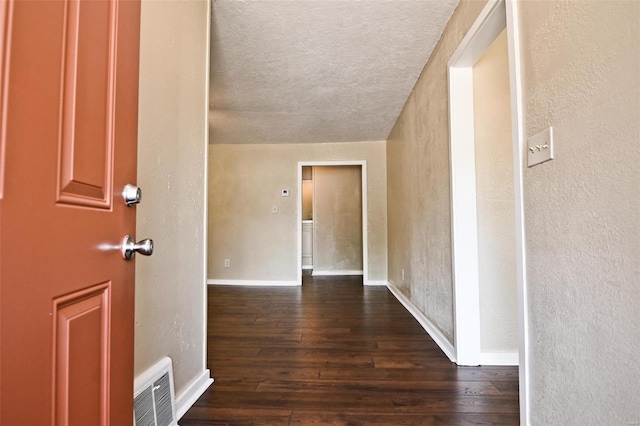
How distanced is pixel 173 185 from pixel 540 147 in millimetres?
1432

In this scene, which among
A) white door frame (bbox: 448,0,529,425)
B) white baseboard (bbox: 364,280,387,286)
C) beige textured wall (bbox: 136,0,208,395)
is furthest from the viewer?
white baseboard (bbox: 364,280,387,286)

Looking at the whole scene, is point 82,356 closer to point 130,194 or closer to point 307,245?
point 130,194

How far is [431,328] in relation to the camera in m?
2.38

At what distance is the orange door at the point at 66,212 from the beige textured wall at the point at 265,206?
12.9 feet

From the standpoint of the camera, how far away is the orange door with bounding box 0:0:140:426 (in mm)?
448

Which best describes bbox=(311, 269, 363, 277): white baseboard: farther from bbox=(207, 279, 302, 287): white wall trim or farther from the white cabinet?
bbox=(207, 279, 302, 287): white wall trim

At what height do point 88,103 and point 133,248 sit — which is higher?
point 88,103

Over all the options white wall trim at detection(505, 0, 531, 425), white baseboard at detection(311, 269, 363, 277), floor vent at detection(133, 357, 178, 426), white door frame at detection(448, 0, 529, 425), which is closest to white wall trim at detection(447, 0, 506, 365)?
white door frame at detection(448, 0, 529, 425)

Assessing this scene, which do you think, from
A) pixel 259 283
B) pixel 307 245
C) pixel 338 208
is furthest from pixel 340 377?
pixel 307 245

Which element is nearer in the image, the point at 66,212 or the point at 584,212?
the point at 66,212

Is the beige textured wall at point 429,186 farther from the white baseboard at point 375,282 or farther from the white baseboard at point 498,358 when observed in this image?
the white baseboard at point 375,282

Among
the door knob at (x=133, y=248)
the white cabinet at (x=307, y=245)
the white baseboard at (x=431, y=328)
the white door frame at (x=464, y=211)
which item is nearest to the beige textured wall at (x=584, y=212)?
the white door frame at (x=464, y=211)

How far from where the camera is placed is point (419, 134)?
9.00 feet

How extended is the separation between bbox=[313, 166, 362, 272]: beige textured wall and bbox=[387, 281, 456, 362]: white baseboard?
223 cm
